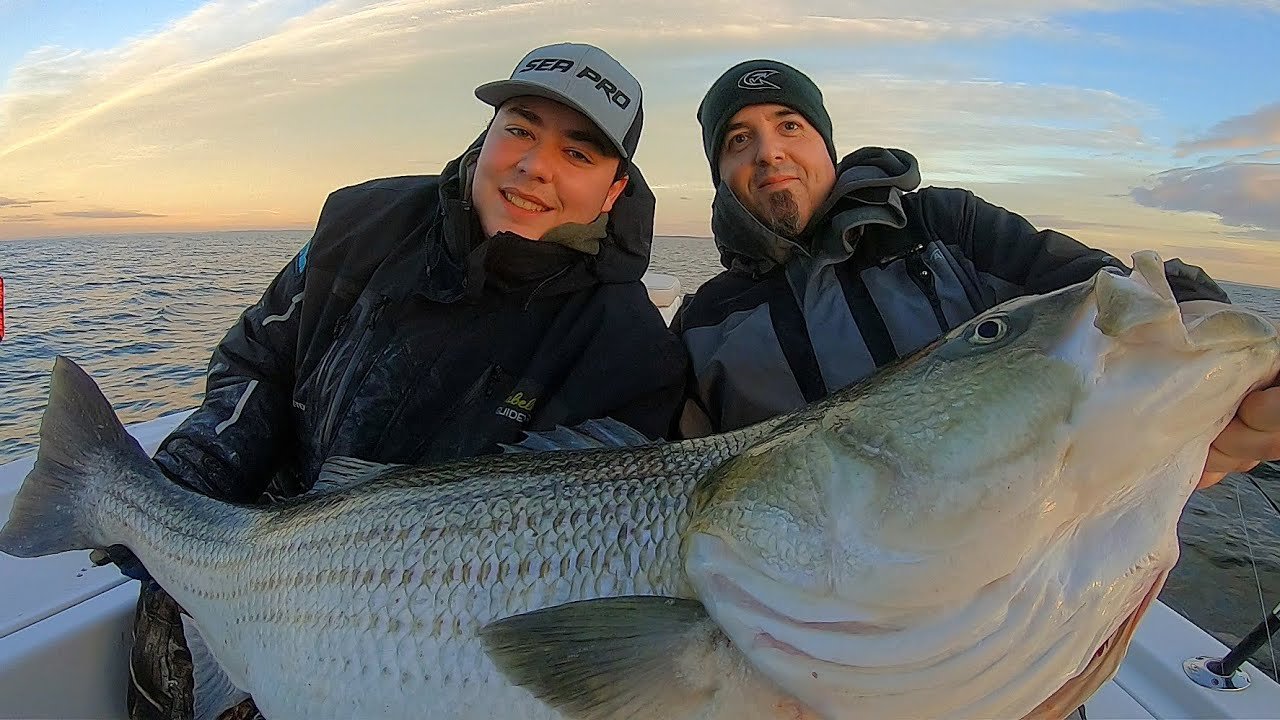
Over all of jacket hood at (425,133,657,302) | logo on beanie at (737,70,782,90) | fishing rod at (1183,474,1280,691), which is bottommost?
fishing rod at (1183,474,1280,691)

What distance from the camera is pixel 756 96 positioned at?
3475 millimetres

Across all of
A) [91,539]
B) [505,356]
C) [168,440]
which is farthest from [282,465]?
[505,356]

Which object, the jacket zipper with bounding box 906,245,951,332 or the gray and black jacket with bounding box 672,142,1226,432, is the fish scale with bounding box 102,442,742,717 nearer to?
the gray and black jacket with bounding box 672,142,1226,432

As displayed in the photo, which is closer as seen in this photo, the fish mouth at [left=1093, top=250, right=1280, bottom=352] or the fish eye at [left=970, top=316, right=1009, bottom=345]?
the fish mouth at [left=1093, top=250, right=1280, bottom=352]

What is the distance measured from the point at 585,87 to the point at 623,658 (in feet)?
6.94

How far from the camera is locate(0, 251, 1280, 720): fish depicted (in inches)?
47.6

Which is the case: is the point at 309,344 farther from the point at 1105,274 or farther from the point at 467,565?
the point at 1105,274

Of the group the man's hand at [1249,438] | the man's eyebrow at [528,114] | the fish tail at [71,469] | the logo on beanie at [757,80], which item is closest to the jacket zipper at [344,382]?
the fish tail at [71,469]

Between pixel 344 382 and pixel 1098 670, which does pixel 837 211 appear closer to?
pixel 344 382

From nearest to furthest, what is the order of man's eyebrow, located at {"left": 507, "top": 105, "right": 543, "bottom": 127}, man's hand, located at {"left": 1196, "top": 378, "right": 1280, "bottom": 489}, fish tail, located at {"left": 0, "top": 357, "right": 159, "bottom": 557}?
man's hand, located at {"left": 1196, "top": 378, "right": 1280, "bottom": 489} → fish tail, located at {"left": 0, "top": 357, "right": 159, "bottom": 557} → man's eyebrow, located at {"left": 507, "top": 105, "right": 543, "bottom": 127}

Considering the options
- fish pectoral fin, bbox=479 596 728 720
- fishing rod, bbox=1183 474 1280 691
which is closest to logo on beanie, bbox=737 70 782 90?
fishing rod, bbox=1183 474 1280 691

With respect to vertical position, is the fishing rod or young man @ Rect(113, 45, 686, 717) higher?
young man @ Rect(113, 45, 686, 717)

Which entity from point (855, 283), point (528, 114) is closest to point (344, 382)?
point (528, 114)

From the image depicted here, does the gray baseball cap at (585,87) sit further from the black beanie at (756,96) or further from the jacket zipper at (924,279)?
the jacket zipper at (924,279)
